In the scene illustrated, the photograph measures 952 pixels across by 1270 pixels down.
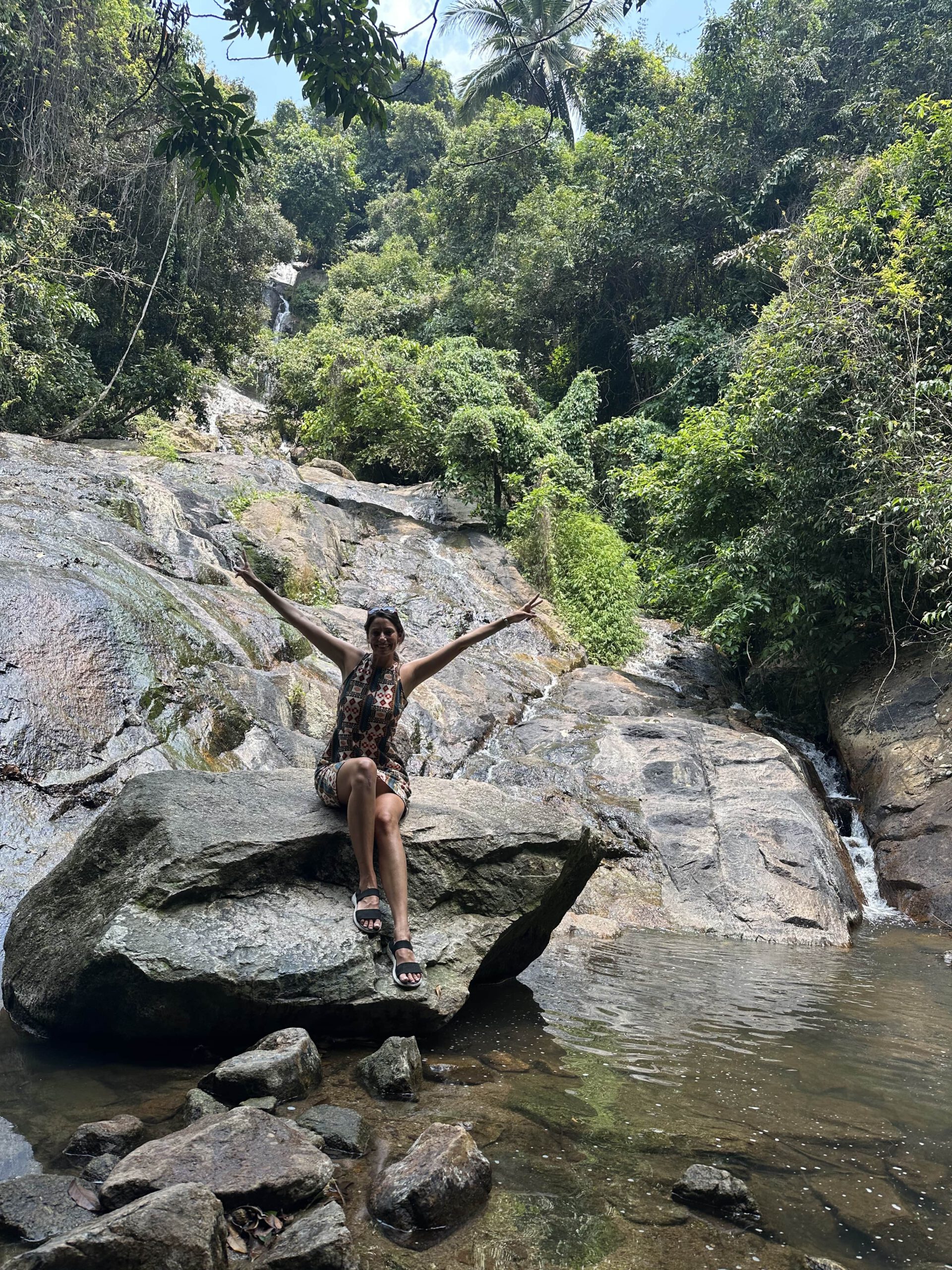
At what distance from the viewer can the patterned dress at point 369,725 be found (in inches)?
190

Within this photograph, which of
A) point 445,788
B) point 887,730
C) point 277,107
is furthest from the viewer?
point 277,107

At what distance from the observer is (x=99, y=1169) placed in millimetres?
2781

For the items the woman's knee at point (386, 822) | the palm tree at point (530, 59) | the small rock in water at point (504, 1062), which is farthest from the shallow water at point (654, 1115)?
the palm tree at point (530, 59)

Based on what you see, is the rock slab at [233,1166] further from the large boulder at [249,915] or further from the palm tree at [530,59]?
the palm tree at [530,59]

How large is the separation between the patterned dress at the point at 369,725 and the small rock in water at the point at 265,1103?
1.67 meters

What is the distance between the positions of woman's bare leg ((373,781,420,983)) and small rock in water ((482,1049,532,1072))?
58cm

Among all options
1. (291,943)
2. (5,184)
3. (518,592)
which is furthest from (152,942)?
(5,184)

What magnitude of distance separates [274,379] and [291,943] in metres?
22.9

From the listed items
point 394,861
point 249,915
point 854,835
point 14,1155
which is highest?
→ point 394,861

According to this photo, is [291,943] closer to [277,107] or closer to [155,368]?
[155,368]

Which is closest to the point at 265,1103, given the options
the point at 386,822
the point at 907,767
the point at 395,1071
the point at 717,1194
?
the point at 395,1071

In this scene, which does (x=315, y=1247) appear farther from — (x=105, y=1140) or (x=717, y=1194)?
(x=717, y=1194)

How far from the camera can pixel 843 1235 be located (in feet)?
8.90

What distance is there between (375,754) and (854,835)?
837 cm
